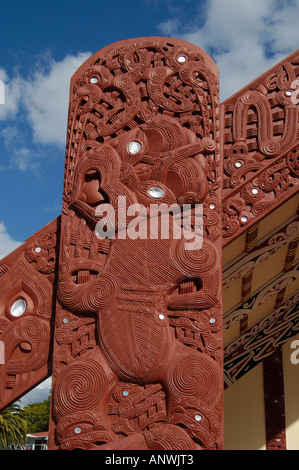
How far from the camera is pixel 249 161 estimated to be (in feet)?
10.4

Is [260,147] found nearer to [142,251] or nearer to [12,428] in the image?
[142,251]

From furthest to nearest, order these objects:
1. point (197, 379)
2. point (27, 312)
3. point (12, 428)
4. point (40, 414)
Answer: point (40, 414)
point (12, 428)
point (27, 312)
point (197, 379)

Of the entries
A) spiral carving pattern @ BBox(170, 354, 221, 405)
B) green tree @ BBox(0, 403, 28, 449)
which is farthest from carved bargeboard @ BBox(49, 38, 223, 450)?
green tree @ BBox(0, 403, 28, 449)

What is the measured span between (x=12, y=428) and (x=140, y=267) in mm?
10869

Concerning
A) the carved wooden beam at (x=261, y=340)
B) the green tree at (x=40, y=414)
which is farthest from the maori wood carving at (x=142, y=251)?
the green tree at (x=40, y=414)

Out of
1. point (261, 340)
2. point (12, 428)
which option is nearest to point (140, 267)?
point (261, 340)

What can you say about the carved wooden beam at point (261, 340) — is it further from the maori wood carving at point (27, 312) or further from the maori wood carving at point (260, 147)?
the maori wood carving at point (27, 312)

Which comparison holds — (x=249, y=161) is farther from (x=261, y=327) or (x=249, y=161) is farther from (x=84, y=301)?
(x=261, y=327)

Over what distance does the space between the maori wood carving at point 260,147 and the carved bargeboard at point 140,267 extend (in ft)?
0.36

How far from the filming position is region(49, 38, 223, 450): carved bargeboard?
2646mm

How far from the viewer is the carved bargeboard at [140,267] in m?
2.65

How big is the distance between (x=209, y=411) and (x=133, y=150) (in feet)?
5.09

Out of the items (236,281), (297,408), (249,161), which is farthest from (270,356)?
(249,161)

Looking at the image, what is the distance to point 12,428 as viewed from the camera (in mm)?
12359
